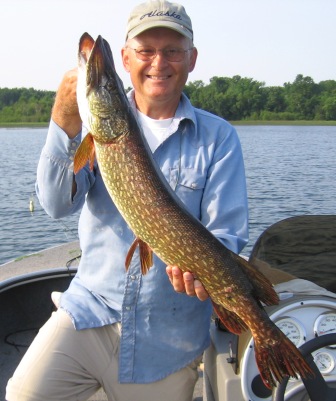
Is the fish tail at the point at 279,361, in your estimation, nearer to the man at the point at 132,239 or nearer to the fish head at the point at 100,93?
the man at the point at 132,239

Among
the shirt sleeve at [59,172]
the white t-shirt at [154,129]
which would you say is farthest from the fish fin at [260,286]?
the shirt sleeve at [59,172]

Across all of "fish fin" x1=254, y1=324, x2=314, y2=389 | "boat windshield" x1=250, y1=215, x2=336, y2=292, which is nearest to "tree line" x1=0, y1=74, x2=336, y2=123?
"boat windshield" x1=250, y1=215, x2=336, y2=292

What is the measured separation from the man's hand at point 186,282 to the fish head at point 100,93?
2.28 feet

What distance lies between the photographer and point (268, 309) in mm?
2646

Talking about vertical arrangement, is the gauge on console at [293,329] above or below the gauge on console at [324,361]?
above

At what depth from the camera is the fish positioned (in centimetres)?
246

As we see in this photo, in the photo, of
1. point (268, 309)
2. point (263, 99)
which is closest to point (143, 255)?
point (268, 309)

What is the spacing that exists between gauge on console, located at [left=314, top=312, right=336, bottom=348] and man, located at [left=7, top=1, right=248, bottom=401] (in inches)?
20.2

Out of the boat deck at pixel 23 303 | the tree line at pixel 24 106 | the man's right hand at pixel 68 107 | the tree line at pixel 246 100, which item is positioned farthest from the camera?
the tree line at pixel 246 100

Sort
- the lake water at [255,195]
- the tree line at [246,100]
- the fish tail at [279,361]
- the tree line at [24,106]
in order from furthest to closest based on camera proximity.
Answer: the tree line at [246,100]
the tree line at [24,106]
the lake water at [255,195]
the fish tail at [279,361]

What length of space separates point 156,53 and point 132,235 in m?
0.94

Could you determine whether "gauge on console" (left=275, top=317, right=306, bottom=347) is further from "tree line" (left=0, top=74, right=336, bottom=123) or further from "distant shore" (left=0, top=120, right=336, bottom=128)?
"distant shore" (left=0, top=120, right=336, bottom=128)

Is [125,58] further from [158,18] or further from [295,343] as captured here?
[295,343]

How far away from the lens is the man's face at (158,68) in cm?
274
